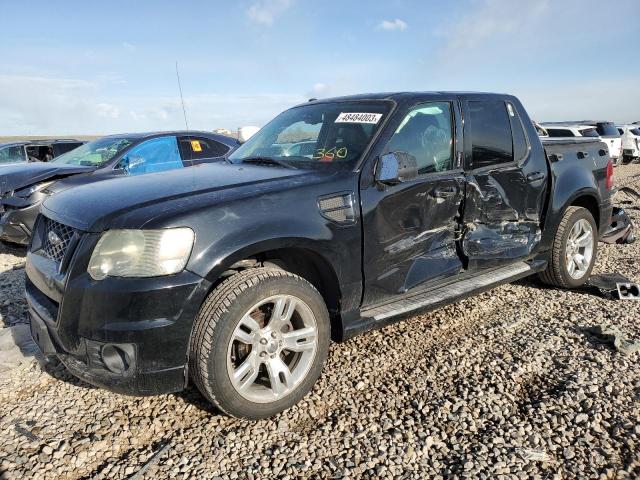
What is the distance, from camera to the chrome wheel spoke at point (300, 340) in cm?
270

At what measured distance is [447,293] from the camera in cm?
344

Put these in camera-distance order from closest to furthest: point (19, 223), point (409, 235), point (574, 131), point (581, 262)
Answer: point (409, 235)
point (581, 262)
point (19, 223)
point (574, 131)

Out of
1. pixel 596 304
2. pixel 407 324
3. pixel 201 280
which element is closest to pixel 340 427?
pixel 201 280

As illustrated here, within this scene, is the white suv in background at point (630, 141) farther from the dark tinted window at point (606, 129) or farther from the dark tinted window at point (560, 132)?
the dark tinted window at point (560, 132)

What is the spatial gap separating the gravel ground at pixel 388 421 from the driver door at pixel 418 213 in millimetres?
583

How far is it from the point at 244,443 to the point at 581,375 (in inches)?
84.9

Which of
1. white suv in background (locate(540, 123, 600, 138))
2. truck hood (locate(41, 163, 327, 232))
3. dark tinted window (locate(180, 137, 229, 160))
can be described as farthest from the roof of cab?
white suv in background (locate(540, 123, 600, 138))

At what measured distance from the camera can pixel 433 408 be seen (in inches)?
108

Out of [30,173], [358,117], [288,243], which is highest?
[358,117]

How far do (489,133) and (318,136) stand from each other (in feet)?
4.71

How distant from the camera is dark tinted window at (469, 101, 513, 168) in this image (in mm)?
3714

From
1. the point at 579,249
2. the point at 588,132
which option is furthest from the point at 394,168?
the point at 588,132

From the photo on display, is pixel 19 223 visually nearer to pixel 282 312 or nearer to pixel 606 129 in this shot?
pixel 282 312

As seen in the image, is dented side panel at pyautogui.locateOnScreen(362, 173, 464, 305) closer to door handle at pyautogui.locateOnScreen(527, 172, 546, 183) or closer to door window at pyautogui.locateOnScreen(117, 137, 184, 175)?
Result: door handle at pyautogui.locateOnScreen(527, 172, 546, 183)
